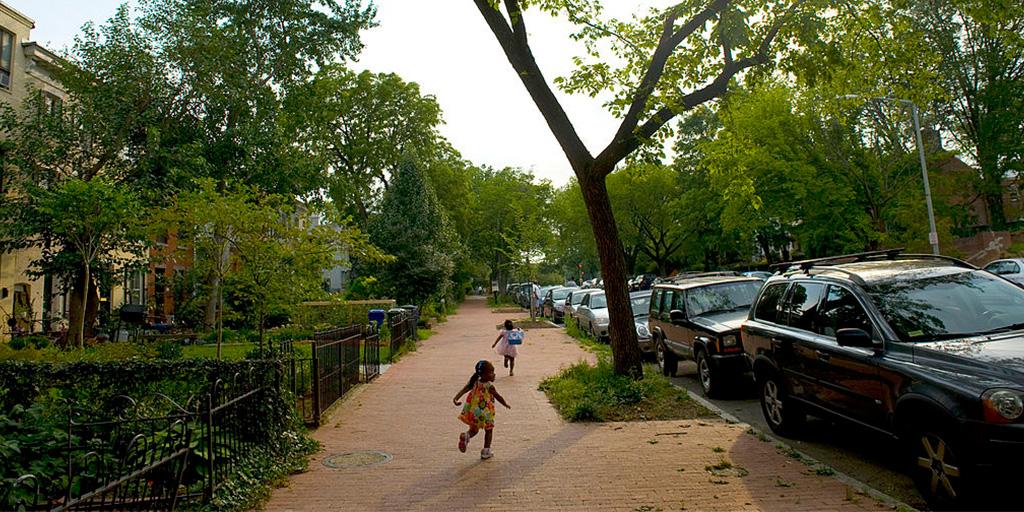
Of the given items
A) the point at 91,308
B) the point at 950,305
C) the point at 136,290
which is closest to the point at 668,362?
the point at 950,305

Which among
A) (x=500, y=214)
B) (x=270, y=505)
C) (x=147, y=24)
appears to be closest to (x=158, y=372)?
(x=270, y=505)

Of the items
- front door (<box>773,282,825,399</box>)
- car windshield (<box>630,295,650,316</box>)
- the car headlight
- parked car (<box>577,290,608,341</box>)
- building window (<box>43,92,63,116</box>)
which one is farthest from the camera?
building window (<box>43,92,63,116</box>)

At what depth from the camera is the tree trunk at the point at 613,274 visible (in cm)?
1066

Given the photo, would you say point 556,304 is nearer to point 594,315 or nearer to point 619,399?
point 594,315

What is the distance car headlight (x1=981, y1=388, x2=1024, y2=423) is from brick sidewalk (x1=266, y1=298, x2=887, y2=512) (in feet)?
4.04

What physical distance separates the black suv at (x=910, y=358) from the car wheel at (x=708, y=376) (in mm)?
2047

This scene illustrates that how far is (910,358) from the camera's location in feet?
17.4

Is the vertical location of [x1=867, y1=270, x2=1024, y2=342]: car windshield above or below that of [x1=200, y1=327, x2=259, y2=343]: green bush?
above

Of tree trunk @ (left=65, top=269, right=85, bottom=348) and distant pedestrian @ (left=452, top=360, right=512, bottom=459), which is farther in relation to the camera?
tree trunk @ (left=65, top=269, right=85, bottom=348)

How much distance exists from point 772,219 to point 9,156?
35.7 m

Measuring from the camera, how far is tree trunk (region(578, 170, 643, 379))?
1066 cm

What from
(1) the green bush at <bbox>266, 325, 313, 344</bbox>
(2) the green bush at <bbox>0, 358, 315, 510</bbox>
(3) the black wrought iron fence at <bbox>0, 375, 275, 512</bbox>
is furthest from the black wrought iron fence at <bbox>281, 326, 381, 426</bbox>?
(1) the green bush at <bbox>266, 325, 313, 344</bbox>

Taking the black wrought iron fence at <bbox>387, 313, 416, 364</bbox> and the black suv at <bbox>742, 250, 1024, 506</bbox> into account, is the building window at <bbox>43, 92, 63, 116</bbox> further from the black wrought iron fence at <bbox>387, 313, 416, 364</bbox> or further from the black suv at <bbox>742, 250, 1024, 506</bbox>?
the black suv at <bbox>742, 250, 1024, 506</bbox>

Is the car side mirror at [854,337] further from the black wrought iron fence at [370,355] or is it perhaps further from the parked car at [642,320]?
the black wrought iron fence at [370,355]
